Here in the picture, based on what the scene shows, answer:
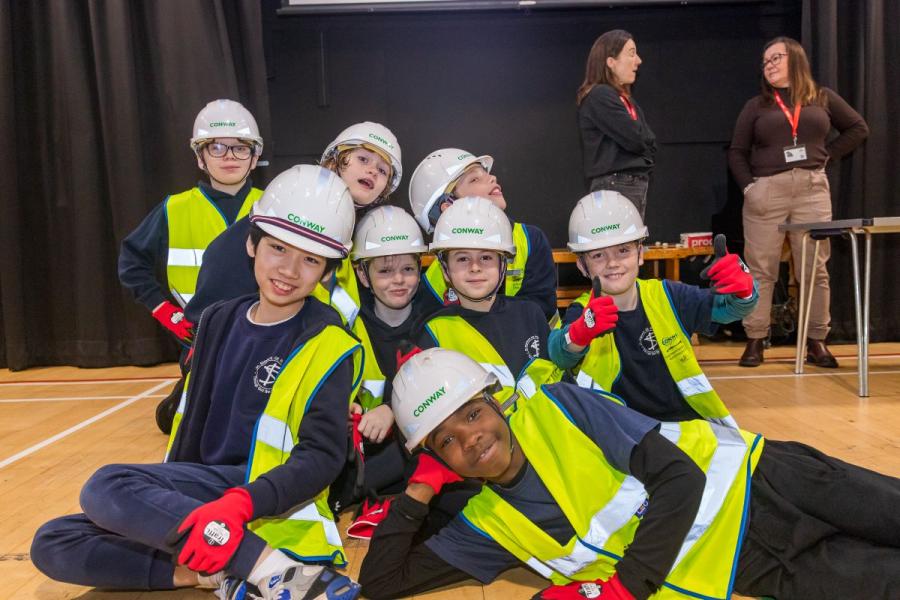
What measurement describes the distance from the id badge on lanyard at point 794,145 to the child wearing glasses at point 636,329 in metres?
2.69

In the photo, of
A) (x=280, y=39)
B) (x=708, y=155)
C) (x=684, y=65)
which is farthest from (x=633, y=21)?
(x=280, y=39)

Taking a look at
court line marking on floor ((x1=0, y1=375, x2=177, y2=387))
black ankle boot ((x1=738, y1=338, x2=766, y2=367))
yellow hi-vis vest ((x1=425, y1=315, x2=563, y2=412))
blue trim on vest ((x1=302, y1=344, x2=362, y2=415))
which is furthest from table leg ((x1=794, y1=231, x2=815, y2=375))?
court line marking on floor ((x1=0, y1=375, x2=177, y2=387))

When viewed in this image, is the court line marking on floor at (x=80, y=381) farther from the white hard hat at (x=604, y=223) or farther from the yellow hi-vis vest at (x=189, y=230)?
the white hard hat at (x=604, y=223)

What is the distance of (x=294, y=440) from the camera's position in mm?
2016

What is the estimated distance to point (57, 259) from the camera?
5.66 metres

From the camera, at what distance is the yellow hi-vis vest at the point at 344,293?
2.73 metres

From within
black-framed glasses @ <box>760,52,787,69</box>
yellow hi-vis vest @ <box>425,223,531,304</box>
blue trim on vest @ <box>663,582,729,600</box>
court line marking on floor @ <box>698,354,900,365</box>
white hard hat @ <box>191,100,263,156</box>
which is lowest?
court line marking on floor @ <box>698,354,900,365</box>

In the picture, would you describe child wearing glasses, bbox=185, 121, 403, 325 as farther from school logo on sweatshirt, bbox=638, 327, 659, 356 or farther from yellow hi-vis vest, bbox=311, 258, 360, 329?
school logo on sweatshirt, bbox=638, 327, 659, 356

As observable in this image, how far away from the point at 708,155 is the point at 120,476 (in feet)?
17.4

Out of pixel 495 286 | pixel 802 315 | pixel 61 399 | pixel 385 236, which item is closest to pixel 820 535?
pixel 495 286

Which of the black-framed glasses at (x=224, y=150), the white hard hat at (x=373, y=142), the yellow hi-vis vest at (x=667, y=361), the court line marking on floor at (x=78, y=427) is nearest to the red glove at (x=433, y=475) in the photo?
the yellow hi-vis vest at (x=667, y=361)

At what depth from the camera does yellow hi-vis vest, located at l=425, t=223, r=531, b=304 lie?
123 inches

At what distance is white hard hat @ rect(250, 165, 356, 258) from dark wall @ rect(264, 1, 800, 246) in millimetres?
3624

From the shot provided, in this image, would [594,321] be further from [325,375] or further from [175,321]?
[175,321]
